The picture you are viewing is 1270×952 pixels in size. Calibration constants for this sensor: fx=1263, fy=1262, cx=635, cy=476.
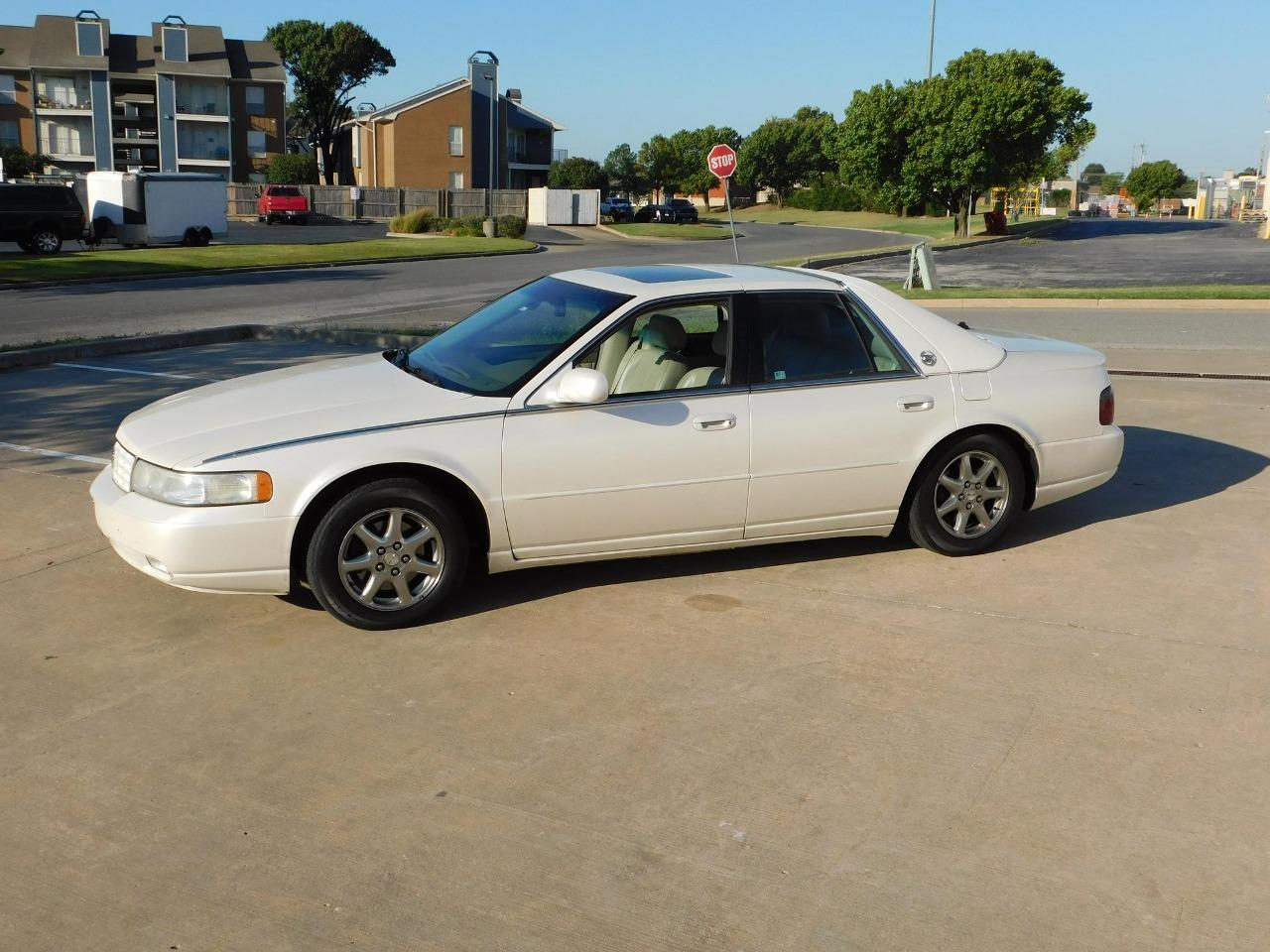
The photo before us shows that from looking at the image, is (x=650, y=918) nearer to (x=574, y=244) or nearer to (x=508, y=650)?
(x=508, y=650)

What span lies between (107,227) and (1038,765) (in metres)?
39.1

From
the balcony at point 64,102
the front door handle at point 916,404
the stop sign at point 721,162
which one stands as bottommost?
the front door handle at point 916,404

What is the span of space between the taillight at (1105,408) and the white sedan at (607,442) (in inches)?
0.7

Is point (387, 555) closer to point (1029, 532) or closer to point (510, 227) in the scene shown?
point (1029, 532)

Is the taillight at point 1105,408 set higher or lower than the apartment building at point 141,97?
lower

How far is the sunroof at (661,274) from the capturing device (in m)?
6.27

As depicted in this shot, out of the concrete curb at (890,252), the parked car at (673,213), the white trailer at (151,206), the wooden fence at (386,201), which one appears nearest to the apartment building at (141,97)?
the wooden fence at (386,201)

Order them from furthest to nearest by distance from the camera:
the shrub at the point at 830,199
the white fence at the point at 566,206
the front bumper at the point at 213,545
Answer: the shrub at the point at 830,199 → the white fence at the point at 566,206 → the front bumper at the point at 213,545

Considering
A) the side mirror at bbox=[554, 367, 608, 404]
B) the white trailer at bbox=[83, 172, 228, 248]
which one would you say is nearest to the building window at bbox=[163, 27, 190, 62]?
the white trailer at bbox=[83, 172, 228, 248]

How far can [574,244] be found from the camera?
47.1 m

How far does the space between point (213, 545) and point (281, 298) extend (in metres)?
19.3

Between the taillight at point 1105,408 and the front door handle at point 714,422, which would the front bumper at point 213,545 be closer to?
the front door handle at point 714,422

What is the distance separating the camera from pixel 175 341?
1365cm

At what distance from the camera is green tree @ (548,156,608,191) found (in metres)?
85.6
